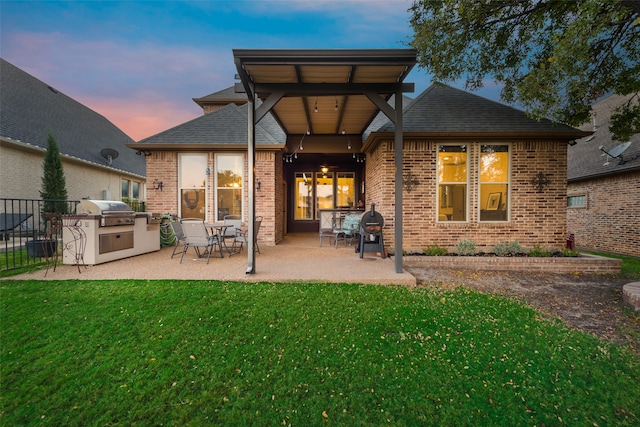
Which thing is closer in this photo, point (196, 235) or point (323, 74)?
point (323, 74)

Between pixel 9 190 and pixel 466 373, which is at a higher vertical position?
A: pixel 9 190

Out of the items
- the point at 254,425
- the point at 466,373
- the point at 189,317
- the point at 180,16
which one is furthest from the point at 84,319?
the point at 180,16

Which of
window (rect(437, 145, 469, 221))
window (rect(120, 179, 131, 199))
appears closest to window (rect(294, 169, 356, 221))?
window (rect(437, 145, 469, 221))

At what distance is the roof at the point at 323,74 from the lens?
14.7 feet

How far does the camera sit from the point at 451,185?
7.34 meters

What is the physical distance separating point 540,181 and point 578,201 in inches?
250

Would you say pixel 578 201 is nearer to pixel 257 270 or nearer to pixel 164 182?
pixel 257 270

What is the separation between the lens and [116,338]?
2846 mm

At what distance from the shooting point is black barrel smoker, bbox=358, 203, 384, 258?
6430 mm

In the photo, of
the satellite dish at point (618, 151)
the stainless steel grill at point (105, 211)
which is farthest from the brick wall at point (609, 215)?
the stainless steel grill at point (105, 211)

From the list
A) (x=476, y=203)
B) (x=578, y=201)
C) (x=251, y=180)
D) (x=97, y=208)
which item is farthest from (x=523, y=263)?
(x=97, y=208)

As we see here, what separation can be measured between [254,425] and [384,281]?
3337mm

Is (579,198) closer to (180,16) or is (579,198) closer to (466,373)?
(466,373)

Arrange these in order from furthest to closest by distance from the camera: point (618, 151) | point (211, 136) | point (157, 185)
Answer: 1. point (618, 151)
2. point (211, 136)
3. point (157, 185)
